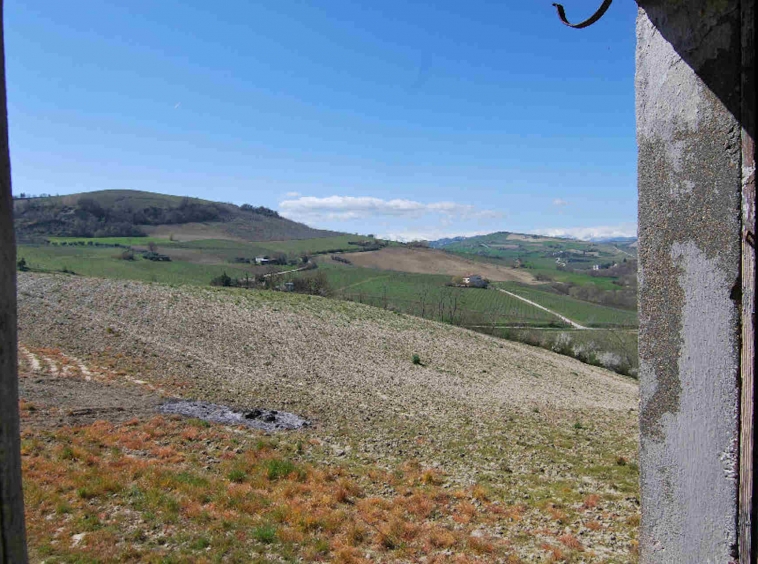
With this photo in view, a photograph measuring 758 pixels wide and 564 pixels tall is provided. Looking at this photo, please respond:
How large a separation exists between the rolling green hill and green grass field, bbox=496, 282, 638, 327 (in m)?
61.6

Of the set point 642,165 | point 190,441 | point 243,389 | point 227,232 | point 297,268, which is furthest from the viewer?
point 227,232

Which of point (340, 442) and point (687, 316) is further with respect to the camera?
point (340, 442)

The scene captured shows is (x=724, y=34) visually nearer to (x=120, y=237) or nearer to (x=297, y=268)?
(x=297, y=268)

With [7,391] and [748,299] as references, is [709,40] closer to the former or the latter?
[748,299]

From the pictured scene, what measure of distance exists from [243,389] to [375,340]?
14221mm

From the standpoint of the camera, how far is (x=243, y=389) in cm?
1750

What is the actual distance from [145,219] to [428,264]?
63209 mm

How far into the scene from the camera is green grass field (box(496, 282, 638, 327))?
2482 inches

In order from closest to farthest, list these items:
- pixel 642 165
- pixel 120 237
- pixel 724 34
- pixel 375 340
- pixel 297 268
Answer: pixel 724 34
pixel 642 165
pixel 375 340
pixel 297 268
pixel 120 237

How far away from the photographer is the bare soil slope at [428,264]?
92.6 m

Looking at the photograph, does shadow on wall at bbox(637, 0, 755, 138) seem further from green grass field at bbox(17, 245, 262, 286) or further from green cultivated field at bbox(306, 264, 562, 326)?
green grass field at bbox(17, 245, 262, 286)

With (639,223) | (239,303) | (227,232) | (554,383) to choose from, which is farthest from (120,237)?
(639,223)

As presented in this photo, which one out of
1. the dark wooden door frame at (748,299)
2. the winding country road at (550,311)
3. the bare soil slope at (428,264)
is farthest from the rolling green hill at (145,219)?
the dark wooden door frame at (748,299)

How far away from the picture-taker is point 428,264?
96.0 meters
